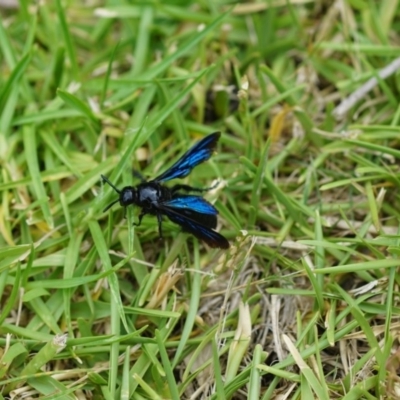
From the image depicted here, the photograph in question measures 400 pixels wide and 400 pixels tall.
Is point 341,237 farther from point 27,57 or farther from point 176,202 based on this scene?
point 27,57

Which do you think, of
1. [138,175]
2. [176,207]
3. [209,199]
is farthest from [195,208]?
[138,175]

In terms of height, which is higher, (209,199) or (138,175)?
(138,175)

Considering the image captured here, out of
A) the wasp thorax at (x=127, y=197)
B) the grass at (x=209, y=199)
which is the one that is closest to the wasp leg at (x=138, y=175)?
the grass at (x=209, y=199)

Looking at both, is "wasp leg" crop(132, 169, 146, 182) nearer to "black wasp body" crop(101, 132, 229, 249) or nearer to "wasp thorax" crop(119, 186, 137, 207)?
"black wasp body" crop(101, 132, 229, 249)

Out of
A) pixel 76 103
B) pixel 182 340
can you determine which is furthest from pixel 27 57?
pixel 182 340

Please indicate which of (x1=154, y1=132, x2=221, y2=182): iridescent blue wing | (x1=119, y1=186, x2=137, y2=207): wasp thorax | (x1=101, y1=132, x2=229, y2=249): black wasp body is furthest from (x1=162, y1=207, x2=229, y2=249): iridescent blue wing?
(x1=154, y1=132, x2=221, y2=182): iridescent blue wing

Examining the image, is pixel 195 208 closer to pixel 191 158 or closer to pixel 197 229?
pixel 197 229
